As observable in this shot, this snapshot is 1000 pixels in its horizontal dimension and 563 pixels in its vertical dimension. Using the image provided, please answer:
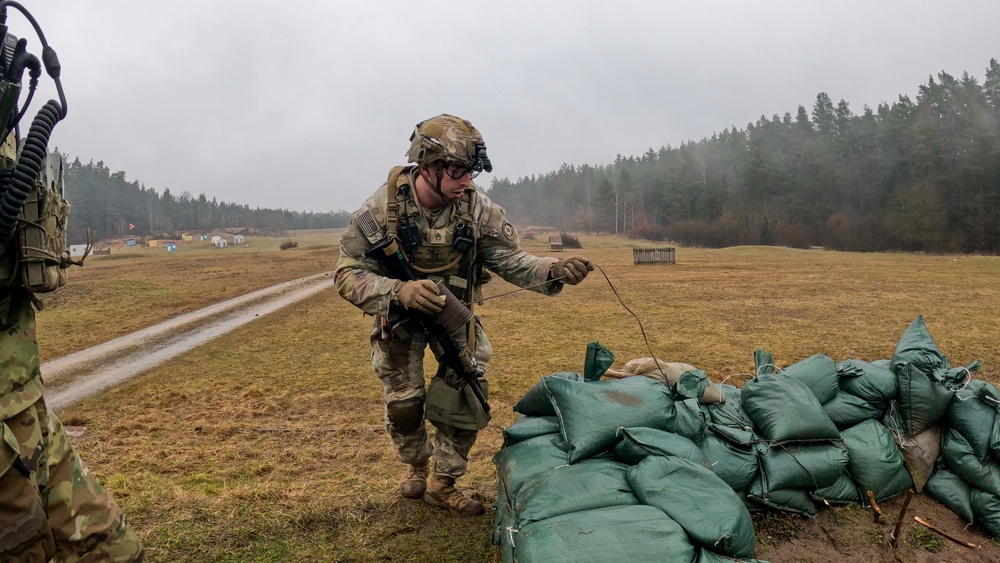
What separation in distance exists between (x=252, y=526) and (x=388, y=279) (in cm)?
147

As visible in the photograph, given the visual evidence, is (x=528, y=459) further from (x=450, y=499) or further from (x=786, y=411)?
(x=786, y=411)

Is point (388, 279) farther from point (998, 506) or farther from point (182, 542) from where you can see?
point (998, 506)

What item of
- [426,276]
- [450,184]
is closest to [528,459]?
[426,276]

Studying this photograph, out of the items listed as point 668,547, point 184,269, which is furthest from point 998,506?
point 184,269

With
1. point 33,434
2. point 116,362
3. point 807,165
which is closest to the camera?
point 33,434

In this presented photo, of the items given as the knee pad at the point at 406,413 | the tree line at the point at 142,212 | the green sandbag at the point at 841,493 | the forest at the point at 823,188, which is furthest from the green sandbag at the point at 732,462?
the tree line at the point at 142,212

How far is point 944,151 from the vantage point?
138ft

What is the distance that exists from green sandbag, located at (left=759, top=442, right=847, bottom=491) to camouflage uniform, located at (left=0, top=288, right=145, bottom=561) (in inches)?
113

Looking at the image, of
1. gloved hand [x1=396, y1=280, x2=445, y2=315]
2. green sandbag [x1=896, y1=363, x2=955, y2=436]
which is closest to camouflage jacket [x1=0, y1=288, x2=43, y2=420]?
gloved hand [x1=396, y1=280, x2=445, y2=315]

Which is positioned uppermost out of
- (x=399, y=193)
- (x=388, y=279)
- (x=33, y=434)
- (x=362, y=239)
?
(x=399, y=193)

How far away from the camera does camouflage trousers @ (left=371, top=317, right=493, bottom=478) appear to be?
3.07 meters

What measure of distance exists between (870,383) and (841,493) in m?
0.71

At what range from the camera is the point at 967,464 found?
128 inches

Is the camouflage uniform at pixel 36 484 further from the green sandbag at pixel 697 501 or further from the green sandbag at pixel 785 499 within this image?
the green sandbag at pixel 785 499
